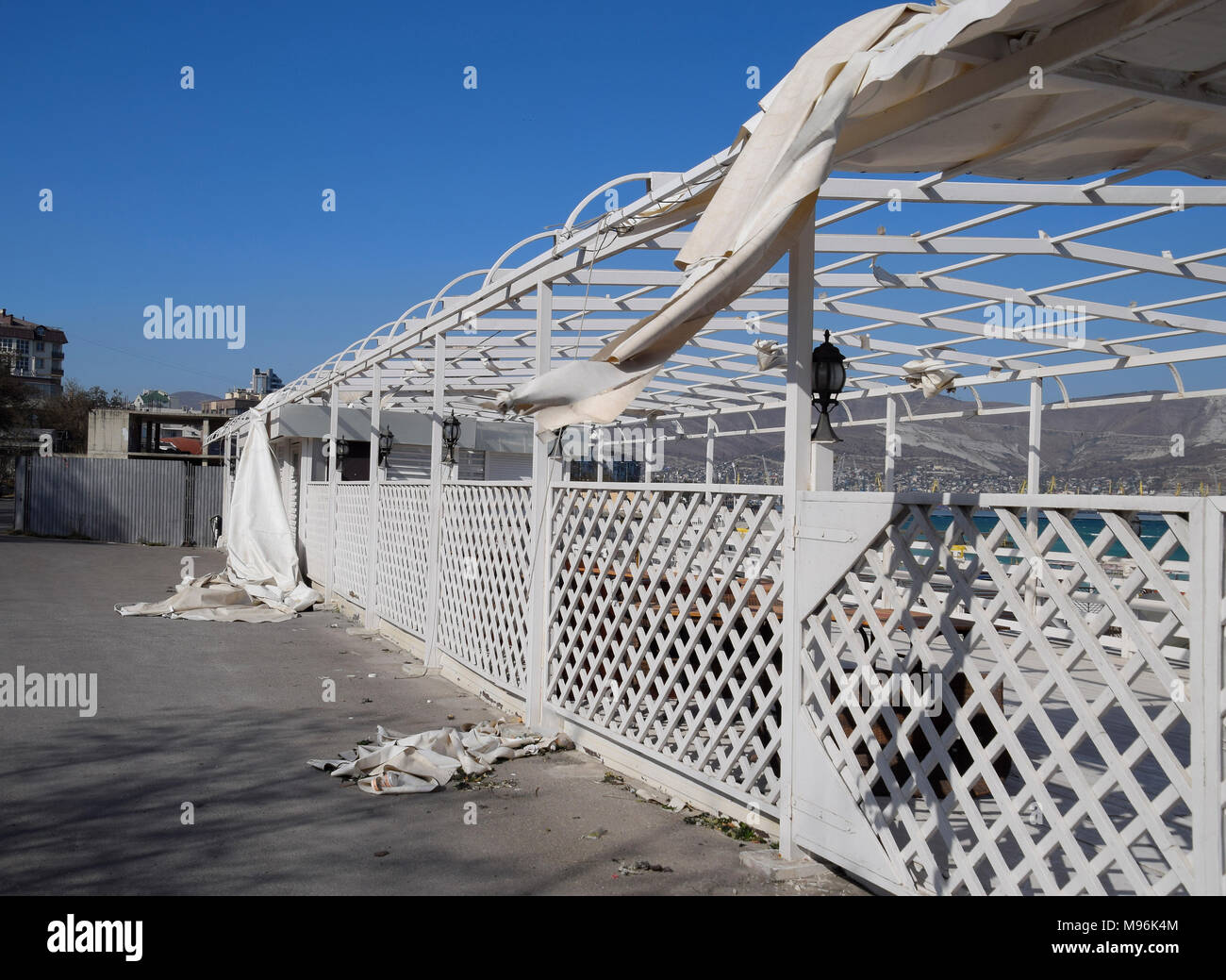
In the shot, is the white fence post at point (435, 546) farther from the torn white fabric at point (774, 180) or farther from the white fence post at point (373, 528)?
the torn white fabric at point (774, 180)

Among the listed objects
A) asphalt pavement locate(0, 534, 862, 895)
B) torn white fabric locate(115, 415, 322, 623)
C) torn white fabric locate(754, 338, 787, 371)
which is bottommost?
asphalt pavement locate(0, 534, 862, 895)

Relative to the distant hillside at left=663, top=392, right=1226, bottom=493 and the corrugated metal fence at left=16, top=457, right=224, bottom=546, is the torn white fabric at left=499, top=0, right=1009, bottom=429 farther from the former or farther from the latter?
the corrugated metal fence at left=16, top=457, right=224, bottom=546

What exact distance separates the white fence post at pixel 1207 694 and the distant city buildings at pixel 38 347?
3683 inches

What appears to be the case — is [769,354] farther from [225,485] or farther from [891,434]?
[225,485]

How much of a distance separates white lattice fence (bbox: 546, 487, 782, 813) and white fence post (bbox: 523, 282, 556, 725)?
0.07 metres

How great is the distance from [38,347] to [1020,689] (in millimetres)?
117534

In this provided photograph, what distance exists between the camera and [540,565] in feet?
19.8

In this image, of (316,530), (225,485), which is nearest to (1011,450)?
(225,485)

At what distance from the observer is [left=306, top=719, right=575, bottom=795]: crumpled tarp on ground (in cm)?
485

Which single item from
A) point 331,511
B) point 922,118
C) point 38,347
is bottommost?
point 331,511

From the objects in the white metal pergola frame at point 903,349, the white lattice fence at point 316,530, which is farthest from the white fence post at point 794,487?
the white lattice fence at point 316,530

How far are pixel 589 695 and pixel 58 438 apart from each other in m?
46.3

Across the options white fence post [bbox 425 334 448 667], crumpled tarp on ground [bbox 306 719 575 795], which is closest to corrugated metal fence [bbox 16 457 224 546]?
white fence post [bbox 425 334 448 667]

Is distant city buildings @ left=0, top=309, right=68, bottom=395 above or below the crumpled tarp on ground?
above
